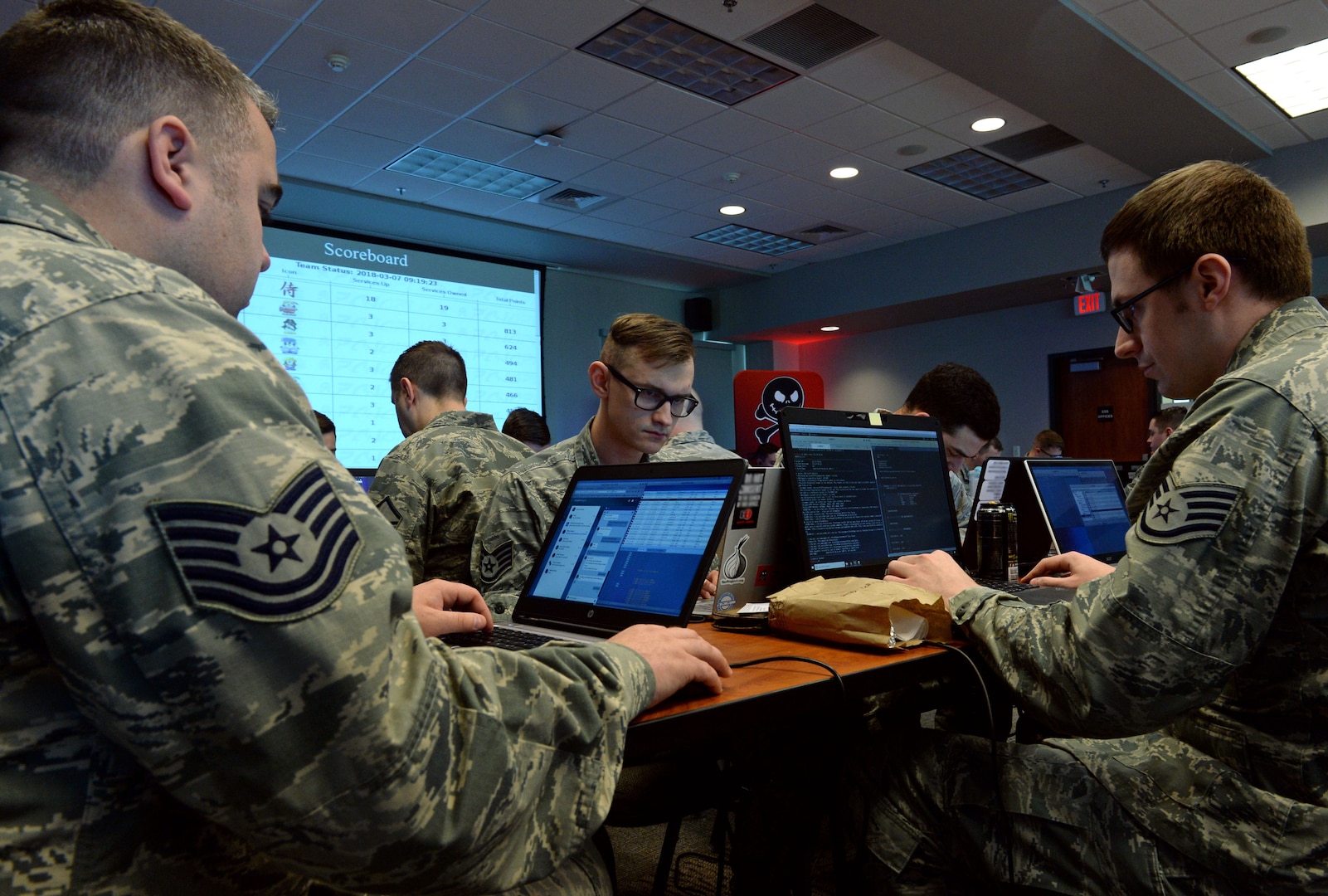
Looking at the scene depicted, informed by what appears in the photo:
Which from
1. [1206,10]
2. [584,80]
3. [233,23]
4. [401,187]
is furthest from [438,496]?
[401,187]

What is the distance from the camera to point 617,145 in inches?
219

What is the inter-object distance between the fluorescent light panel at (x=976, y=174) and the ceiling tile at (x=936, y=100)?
736mm

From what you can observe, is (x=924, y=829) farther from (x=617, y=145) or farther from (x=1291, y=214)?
(x=617, y=145)

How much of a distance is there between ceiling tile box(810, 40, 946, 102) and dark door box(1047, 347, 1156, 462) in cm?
421

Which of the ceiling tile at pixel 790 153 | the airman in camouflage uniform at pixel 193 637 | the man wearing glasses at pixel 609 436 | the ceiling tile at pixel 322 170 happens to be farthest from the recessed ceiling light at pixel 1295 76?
the airman in camouflage uniform at pixel 193 637

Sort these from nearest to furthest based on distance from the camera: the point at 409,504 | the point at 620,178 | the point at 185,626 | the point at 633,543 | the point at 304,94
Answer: the point at 185,626
the point at 633,543
the point at 409,504
the point at 304,94
the point at 620,178

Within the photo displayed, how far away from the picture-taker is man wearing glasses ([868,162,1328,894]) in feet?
3.53

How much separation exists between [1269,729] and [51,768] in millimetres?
Result: 1377

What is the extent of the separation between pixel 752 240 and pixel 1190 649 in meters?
6.94

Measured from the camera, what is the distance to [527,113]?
16.6 feet

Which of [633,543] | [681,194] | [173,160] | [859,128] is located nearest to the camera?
[173,160]

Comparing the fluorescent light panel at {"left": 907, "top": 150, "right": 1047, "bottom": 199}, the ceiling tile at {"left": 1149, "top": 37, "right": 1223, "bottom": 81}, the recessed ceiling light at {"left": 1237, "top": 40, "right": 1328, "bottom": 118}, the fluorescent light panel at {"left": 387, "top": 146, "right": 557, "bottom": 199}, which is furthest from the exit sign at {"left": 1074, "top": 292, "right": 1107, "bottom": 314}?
the fluorescent light panel at {"left": 387, "top": 146, "right": 557, "bottom": 199}

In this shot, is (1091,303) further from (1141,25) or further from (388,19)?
(388,19)

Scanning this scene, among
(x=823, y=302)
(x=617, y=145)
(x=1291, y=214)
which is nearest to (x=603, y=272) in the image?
(x=823, y=302)
